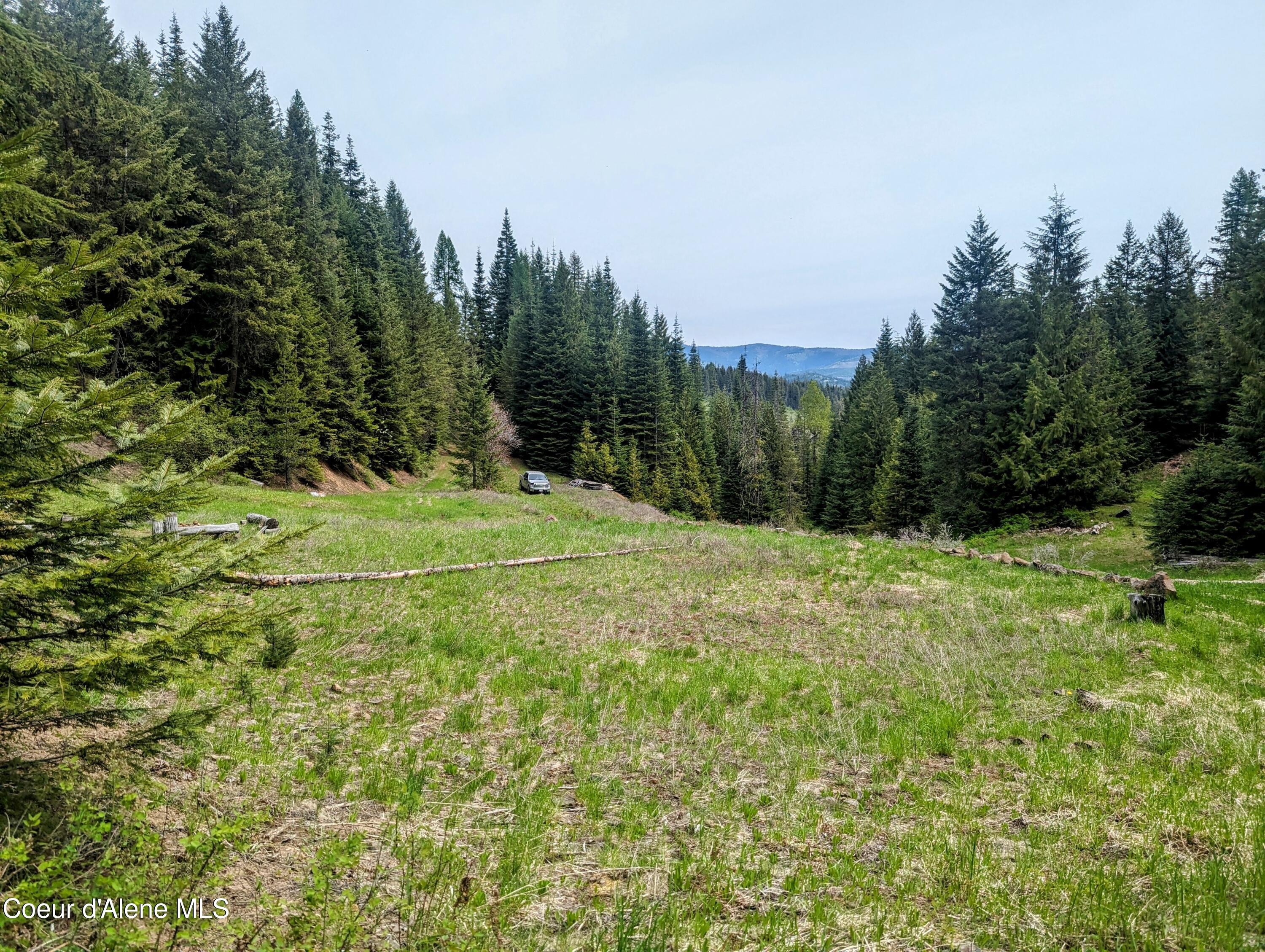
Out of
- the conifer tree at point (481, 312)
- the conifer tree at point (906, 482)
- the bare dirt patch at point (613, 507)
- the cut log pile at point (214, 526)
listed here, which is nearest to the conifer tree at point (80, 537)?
the cut log pile at point (214, 526)

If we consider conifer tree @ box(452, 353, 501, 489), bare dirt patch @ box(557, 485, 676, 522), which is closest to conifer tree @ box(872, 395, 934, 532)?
bare dirt patch @ box(557, 485, 676, 522)

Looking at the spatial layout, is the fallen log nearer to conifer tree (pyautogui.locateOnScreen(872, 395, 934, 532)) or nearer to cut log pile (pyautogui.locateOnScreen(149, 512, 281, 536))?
cut log pile (pyautogui.locateOnScreen(149, 512, 281, 536))

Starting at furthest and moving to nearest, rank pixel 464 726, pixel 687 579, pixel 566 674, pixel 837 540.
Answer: pixel 837 540 → pixel 687 579 → pixel 566 674 → pixel 464 726

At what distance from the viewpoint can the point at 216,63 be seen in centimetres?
3300

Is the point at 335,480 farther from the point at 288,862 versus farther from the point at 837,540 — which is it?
the point at 288,862

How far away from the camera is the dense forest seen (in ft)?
80.3

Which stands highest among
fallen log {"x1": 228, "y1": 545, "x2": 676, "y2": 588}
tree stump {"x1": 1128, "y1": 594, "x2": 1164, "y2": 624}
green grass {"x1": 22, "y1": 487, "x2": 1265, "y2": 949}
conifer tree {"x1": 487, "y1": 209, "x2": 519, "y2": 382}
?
conifer tree {"x1": 487, "y1": 209, "x2": 519, "y2": 382}

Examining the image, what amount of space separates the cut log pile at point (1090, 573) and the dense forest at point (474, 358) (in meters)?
8.28

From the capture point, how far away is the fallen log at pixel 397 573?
1091 cm

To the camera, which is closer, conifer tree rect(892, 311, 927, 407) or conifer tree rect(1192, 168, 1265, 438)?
conifer tree rect(1192, 168, 1265, 438)

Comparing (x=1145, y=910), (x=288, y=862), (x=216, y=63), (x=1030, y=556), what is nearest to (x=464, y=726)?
(x=288, y=862)

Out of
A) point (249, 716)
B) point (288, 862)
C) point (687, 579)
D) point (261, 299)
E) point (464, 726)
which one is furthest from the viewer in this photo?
point (261, 299)

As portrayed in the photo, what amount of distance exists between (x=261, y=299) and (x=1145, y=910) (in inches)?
1467

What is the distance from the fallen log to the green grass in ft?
2.01
